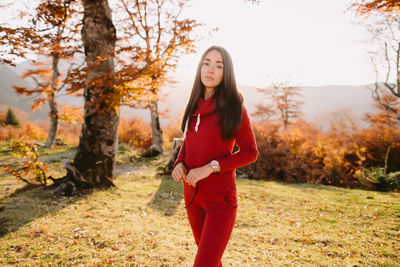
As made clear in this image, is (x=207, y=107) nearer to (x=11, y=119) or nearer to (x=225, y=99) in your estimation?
(x=225, y=99)

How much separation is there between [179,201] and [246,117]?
3.98m

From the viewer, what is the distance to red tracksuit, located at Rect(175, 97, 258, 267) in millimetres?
1362

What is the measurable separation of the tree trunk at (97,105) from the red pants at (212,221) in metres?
3.59

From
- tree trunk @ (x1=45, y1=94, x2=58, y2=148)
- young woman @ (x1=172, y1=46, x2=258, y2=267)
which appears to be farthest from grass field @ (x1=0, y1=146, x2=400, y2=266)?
tree trunk @ (x1=45, y1=94, x2=58, y2=148)

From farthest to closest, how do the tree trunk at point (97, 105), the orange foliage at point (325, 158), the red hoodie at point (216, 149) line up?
the orange foliage at point (325, 158), the tree trunk at point (97, 105), the red hoodie at point (216, 149)

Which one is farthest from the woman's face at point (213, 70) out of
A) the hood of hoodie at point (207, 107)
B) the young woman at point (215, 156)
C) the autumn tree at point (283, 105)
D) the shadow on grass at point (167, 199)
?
the autumn tree at point (283, 105)

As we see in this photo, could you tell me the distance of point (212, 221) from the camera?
1.38 metres

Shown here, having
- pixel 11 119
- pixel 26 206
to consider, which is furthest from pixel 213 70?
pixel 11 119

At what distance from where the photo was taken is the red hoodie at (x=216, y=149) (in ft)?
4.74

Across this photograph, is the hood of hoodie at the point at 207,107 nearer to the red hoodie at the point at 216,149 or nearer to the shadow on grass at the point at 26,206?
the red hoodie at the point at 216,149

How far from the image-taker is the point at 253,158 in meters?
1.49

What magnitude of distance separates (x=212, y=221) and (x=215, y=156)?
450 millimetres

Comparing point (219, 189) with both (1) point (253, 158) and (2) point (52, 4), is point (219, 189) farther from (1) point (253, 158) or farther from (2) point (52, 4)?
(2) point (52, 4)

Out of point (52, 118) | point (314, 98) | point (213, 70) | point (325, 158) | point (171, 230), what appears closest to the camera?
point (213, 70)
